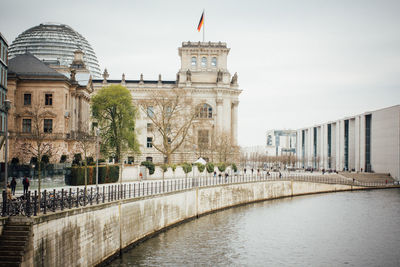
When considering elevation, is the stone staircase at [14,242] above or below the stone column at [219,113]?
below

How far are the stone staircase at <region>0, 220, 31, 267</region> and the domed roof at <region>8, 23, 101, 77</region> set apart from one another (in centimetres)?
11232

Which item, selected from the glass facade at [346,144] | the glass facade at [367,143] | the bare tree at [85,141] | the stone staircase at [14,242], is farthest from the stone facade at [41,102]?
the glass facade at [346,144]

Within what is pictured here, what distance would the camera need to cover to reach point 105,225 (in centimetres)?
2723

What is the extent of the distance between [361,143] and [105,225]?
99486 mm

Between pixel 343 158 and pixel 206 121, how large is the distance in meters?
50.2

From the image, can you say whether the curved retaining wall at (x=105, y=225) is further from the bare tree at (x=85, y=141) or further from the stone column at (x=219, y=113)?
the stone column at (x=219, y=113)

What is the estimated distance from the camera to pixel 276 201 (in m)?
68.4

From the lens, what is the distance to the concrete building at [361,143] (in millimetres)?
100875

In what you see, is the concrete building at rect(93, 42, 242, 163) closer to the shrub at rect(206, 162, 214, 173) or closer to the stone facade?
the shrub at rect(206, 162, 214, 173)

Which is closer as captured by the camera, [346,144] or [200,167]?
[200,167]

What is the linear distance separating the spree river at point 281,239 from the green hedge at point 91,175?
10023 mm

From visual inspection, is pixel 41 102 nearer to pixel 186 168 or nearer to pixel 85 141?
pixel 186 168

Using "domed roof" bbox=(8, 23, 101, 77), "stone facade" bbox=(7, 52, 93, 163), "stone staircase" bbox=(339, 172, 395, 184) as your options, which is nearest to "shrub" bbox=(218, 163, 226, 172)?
"stone facade" bbox=(7, 52, 93, 163)

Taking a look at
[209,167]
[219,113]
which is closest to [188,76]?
[219,113]
